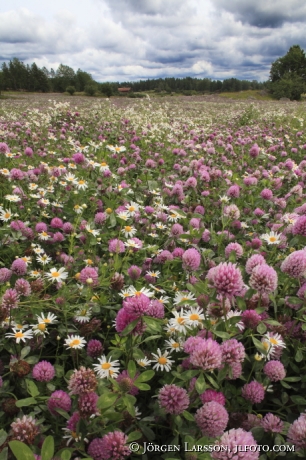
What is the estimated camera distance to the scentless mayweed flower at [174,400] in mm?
1078

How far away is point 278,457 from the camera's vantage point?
43.6 inches

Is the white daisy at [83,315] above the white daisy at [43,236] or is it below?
below

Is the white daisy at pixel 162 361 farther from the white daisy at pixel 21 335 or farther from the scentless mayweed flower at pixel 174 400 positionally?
the white daisy at pixel 21 335

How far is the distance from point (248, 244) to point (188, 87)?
73.2 meters

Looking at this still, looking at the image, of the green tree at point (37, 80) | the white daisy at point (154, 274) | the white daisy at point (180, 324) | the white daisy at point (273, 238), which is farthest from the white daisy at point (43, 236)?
the green tree at point (37, 80)

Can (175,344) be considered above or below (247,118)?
below

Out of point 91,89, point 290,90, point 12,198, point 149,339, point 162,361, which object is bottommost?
point 162,361

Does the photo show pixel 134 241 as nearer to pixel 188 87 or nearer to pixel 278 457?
pixel 278 457

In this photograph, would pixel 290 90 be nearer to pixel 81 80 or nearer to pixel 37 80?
pixel 81 80

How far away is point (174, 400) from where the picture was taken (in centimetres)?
108

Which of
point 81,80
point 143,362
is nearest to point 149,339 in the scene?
point 143,362

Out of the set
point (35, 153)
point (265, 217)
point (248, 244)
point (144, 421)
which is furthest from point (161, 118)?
point (144, 421)

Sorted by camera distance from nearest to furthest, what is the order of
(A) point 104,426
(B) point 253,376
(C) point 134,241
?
(A) point 104,426 → (B) point 253,376 → (C) point 134,241

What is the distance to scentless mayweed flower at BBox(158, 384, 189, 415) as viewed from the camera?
108 cm
